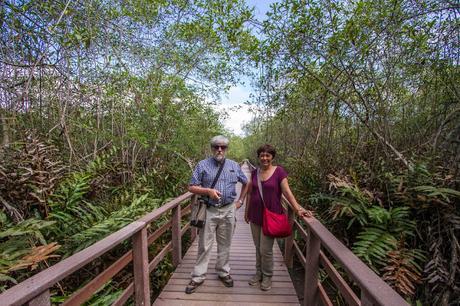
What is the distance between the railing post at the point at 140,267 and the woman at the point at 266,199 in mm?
1199

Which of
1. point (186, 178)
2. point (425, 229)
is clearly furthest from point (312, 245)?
point (186, 178)

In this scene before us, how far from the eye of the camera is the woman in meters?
2.95

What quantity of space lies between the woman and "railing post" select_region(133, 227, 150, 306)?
1.20 metres

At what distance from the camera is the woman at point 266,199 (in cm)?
295

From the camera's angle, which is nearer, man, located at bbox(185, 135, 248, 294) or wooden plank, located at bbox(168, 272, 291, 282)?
man, located at bbox(185, 135, 248, 294)

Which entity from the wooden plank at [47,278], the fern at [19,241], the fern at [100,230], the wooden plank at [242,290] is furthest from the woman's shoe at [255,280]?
the fern at [19,241]

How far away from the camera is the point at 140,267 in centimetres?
259

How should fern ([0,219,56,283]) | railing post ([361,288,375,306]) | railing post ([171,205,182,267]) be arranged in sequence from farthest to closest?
railing post ([171,205,182,267]), fern ([0,219,56,283]), railing post ([361,288,375,306])

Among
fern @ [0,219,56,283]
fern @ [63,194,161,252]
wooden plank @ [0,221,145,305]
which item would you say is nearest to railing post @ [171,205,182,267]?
fern @ [63,194,161,252]

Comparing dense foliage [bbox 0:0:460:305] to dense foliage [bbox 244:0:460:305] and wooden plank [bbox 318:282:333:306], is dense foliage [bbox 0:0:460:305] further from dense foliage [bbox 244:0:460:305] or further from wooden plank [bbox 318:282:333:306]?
wooden plank [bbox 318:282:333:306]

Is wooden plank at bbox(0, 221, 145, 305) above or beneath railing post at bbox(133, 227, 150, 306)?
above

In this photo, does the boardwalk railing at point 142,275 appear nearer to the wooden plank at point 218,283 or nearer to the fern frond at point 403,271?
the wooden plank at point 218,283

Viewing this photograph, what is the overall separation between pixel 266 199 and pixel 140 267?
1396 millimetres

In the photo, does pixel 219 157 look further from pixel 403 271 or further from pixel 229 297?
pixel 403 271
